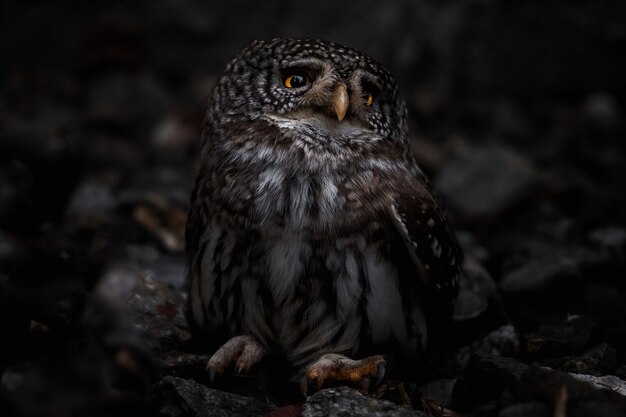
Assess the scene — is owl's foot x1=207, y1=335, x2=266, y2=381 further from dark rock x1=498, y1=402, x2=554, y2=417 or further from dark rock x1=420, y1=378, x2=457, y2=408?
dark rock x1=498, y1=402, x2=554, y2=417

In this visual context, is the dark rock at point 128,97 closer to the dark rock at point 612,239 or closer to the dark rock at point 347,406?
the dark rock at point 612,239

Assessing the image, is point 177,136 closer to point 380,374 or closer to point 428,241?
point 428,241

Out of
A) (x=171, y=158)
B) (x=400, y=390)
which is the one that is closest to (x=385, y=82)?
(x=400, y=390)

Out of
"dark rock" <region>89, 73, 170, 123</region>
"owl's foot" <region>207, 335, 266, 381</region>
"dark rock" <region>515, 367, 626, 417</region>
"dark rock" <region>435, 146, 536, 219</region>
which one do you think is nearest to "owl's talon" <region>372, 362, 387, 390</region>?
"owl's foot" <region>207, 335, 266, 381</region>

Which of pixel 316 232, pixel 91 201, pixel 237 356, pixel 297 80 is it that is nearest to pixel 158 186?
pixel 91 201

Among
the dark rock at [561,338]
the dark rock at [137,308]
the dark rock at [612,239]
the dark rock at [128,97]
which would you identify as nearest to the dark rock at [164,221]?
the dark rock at [137,308]
